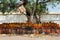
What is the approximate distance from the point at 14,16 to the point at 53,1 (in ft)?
45.5

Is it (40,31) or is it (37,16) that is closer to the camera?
(40,31)

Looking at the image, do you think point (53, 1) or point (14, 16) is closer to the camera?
point (53, 1)

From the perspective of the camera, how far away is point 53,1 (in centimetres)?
1800

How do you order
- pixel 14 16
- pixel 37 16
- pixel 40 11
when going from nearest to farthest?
1. pixel 40 11
2. pixel 37 16
3. pixel 14 16

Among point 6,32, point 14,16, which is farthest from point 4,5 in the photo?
point 14,16

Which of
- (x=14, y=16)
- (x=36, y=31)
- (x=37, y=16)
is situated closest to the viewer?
(x=36, y=31)

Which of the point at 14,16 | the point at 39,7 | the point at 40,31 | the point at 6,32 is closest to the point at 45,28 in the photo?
the point at 40,31

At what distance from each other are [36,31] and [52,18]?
1460 cm

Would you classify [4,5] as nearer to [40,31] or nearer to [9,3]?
[9,3]

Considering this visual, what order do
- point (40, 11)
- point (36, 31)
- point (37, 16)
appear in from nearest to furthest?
point (36, 31) → point (40, 11) → point (37, 16)

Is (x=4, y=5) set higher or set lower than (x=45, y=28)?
higher

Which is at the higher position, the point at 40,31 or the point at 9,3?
the point at 9,3

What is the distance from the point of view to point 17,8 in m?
19.0

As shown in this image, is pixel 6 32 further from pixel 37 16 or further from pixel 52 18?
pixel 52 18
